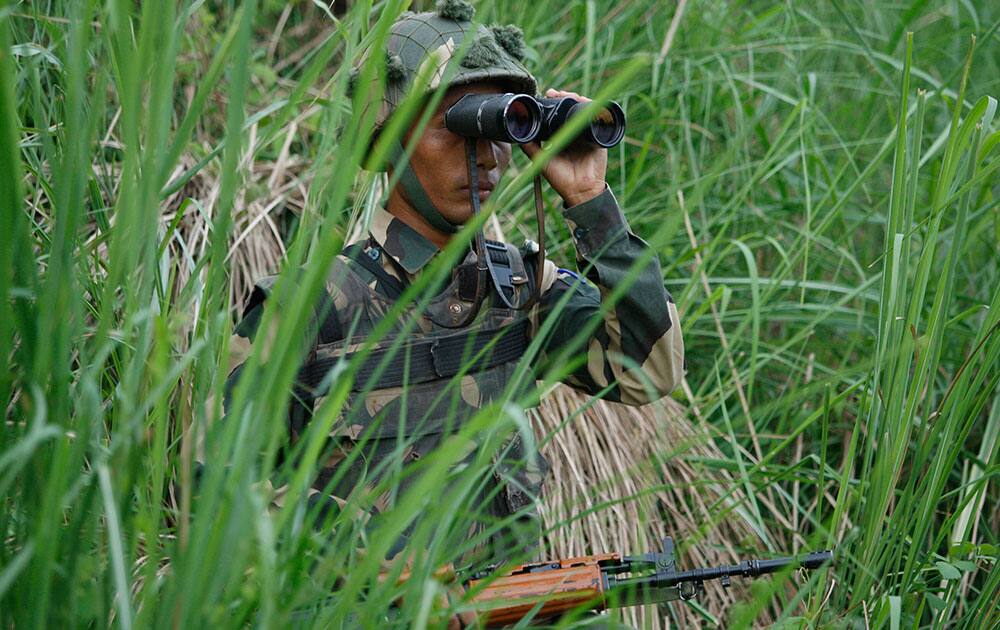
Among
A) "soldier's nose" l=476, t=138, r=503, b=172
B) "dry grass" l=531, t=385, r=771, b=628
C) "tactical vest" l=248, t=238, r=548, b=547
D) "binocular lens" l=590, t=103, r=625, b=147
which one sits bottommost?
"dry grass" l=531, t=385, r=771, b=628

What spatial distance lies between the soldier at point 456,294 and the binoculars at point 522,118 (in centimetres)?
7

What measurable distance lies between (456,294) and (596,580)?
1.97 ft

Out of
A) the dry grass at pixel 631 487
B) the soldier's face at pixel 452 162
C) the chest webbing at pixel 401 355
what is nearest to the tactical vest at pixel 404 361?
the chest webbing at pixel 401 355

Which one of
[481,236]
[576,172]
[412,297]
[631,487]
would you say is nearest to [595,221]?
[576,172]

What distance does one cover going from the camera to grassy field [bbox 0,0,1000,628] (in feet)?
3.35

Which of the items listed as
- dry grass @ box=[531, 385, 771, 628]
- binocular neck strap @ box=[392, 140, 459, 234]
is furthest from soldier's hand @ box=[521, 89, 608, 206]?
dry grass @ box=[531, 385, 771, 628]

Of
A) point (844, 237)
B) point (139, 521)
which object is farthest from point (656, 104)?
point (139, 521)

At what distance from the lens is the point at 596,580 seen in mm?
1707

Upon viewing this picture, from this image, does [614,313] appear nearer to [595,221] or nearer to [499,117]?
[595,221]

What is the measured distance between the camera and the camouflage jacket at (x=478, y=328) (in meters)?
1.95

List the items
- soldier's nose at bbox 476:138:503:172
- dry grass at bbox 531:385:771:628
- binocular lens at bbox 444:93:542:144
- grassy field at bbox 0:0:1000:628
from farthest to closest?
dry grass at bbox 531:385:771:628 → soldier's nose at bbox 476:138:503:172 → binocular lens at bbox 444:93:542:144 → grassy field at bbox 0:0:1000:628

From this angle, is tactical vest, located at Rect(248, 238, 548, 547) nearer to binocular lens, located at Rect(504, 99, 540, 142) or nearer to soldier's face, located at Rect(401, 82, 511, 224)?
soldier's face, located at Rect(401, 82, 511, 224)

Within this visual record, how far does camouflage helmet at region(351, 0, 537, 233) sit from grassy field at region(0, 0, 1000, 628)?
7.5 inches

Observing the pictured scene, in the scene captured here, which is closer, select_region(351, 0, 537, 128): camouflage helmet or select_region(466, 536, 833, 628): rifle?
select_region(466, 536, 833, 628): rifle
